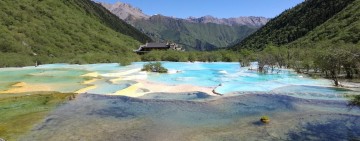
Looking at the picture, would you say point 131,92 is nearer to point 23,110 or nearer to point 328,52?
point 23,110

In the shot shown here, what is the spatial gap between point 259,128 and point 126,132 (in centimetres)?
572

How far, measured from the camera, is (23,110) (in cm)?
1872

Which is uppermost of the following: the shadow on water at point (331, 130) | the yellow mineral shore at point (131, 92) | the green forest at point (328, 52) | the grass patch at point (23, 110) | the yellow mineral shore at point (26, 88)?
the green forest at point (328, 52)

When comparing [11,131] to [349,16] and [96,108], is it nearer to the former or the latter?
[96,108]

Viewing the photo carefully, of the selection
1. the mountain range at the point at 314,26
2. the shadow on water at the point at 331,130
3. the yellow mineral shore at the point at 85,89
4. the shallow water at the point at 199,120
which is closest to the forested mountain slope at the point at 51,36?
the yellow mineral shore at the point at 85,89

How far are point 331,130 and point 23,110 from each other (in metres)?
15.6

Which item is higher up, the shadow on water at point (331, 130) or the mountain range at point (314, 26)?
the mountain range at point (314, 26)

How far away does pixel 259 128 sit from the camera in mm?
14742

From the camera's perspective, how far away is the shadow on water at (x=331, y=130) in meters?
13.3

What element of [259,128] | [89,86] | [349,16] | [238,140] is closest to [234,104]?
[259,128]

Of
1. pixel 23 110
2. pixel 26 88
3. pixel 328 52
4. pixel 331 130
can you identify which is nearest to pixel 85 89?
pixel 26 88

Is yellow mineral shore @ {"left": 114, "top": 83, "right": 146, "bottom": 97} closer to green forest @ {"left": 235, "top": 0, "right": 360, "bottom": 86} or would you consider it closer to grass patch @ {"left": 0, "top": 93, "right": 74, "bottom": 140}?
grass patch @ {"left": 0, "top": 93, "right": 74, "bottom": 140}

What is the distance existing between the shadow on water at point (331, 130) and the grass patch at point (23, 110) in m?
11.4

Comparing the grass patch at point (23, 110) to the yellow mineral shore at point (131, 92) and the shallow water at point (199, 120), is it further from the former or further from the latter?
the yellow mineral shore at point (131, 92)
